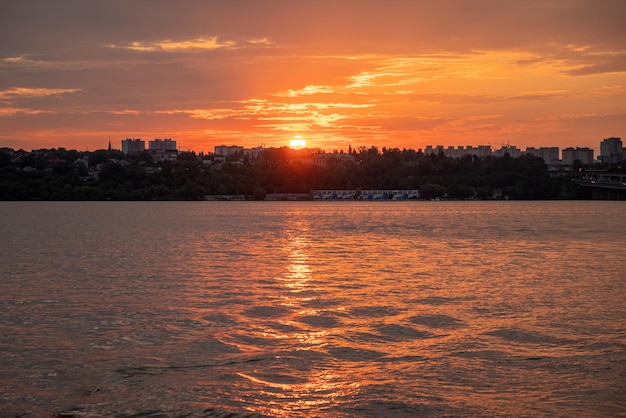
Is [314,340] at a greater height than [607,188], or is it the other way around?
[607,188]

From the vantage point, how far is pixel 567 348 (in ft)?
44.9

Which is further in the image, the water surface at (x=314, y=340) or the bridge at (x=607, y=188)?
the bridge at (x=607, y=188)

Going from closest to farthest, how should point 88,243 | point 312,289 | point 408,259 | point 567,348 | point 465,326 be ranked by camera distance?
point 567,348
point 465,326
point 312,289
point 408,259
point 88,243

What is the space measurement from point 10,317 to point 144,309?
3.31 meters

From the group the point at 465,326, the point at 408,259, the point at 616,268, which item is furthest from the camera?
the point at 408,259

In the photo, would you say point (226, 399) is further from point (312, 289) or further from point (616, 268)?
point (616, 268)

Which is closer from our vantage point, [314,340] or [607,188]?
[314,340]

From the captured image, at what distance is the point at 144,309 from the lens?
18.9 meters

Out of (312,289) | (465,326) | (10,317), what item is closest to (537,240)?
(312,289)

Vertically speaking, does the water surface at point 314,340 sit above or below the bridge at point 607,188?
below

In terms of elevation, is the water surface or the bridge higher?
the bridge

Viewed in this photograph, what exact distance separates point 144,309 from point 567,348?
10793 millimetres

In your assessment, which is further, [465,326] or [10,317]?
[10,317]

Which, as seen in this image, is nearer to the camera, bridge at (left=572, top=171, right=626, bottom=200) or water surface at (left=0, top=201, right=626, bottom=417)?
water surface at (left=0, top=201, right=626, bottom=417)
